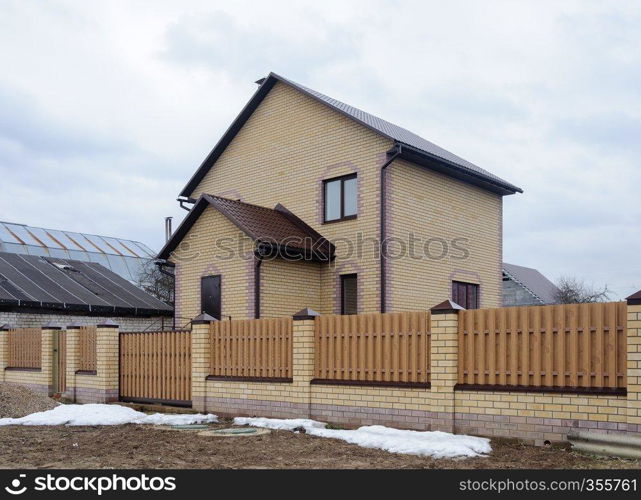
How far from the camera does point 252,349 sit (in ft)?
37.8

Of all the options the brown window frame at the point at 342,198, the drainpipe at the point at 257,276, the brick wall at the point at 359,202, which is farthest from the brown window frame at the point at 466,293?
the drainpipe at the point at 257,276

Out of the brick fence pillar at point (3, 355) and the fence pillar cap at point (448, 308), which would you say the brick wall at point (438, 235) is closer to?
the fence pillar cap at point (448, 308)

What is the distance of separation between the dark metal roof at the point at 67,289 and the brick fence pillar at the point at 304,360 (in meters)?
11.8

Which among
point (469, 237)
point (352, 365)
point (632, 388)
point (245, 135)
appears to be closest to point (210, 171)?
point (245, 135)

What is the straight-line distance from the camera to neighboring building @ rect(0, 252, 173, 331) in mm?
20031

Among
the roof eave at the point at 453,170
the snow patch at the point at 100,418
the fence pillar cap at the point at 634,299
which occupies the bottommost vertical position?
the snow patch at the point at 100,418

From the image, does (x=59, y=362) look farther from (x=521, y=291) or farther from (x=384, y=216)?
(x=521, y=291)

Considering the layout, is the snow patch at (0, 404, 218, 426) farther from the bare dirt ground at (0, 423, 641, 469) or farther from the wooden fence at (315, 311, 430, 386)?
the wooden fence at (315, 311, 430, 386)

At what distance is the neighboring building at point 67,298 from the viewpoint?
20031 mm

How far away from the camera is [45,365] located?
1552 centimetres

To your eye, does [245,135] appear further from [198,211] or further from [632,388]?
[632,388]

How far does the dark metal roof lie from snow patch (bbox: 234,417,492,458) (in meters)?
12.6

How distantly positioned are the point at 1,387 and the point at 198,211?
5556 millimetres

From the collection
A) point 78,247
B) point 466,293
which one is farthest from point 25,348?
point 78,247
